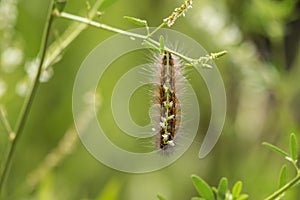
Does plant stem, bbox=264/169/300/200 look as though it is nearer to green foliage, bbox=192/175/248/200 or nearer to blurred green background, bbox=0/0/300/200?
green foliage, bbox=192/175/248/200

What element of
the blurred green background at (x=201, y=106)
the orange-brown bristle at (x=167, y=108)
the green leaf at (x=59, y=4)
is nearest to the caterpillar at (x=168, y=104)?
the orange-brown bristle at (x=167, y=108)

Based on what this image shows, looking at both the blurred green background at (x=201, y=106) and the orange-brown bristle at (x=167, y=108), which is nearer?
the orange-brown bristle at (x=167, y=108)

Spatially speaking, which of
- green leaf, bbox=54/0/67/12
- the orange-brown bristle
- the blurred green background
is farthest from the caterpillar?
the blurred green background

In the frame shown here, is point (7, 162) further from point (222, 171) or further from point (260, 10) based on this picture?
point (222, 171)

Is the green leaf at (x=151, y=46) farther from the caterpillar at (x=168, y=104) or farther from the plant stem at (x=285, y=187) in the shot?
the plant stem at (x=285, y=187)

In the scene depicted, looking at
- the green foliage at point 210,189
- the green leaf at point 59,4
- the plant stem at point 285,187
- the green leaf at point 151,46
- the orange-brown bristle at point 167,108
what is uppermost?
the green leaf at point 59,4

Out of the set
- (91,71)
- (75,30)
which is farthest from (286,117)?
(75,30)

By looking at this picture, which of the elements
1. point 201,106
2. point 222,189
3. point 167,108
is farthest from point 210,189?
point 201,106

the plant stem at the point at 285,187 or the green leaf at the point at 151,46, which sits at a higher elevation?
the green leaf at the point at 151,46
